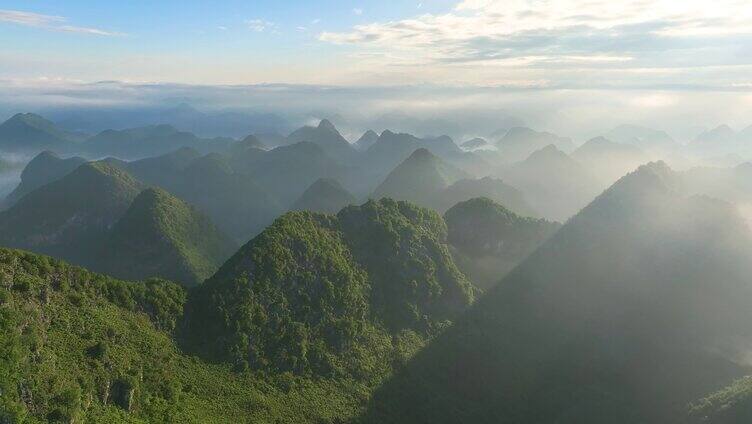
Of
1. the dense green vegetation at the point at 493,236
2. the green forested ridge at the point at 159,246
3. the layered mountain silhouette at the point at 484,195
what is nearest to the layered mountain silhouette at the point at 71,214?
the green forested ridge at the point at 159,246

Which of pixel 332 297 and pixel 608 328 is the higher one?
pixel 332 297

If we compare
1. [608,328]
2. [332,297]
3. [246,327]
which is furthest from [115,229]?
[608,328]

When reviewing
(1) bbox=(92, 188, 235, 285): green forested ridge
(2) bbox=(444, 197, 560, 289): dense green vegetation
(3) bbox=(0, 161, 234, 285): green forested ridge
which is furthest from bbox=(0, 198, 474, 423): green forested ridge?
(3) bbox=(0, 161, 234, 285): green forested ridge

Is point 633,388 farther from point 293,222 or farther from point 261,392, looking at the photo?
point 293,222

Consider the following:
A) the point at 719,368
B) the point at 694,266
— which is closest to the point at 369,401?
the point at 719,368

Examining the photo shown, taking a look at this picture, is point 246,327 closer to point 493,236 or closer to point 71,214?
point 493,236

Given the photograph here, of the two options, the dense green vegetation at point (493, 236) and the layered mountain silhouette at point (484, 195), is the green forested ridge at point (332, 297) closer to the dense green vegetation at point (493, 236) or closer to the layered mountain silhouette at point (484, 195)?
the dense green vegetation at point (493, 236)
